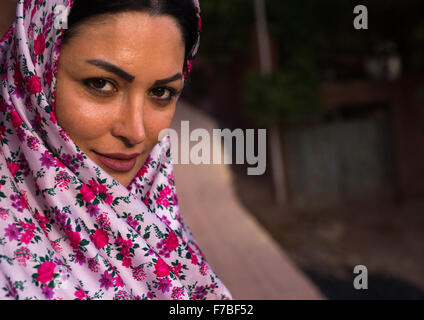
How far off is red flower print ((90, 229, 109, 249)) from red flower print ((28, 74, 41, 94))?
0.43m

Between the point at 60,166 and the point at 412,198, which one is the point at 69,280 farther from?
the point at 412,198

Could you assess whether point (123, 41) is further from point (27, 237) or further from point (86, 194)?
point (27, 237)

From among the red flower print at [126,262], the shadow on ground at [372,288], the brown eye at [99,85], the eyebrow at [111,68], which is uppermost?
the eyebrow at [111,68]

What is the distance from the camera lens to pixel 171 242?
A: 52.1 inches

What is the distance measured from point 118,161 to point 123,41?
354 mm

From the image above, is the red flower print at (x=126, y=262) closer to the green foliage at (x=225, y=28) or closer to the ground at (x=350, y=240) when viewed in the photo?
the ground at (x=350, y=240)

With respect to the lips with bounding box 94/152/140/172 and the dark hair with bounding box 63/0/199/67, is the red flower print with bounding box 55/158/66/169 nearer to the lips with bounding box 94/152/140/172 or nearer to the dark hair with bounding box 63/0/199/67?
the lips with bounding box 94/152/140/172

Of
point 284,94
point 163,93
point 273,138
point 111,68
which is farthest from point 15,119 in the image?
point 273,138

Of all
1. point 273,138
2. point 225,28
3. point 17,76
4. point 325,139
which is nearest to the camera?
point 17,76

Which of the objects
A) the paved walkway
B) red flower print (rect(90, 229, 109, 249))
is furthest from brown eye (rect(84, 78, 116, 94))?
the paved walkway

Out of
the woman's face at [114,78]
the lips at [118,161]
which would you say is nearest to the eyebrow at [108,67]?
A: the woman's face at [114,78]

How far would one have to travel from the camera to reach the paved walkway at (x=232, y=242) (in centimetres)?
389

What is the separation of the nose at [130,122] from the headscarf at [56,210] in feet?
0.41
